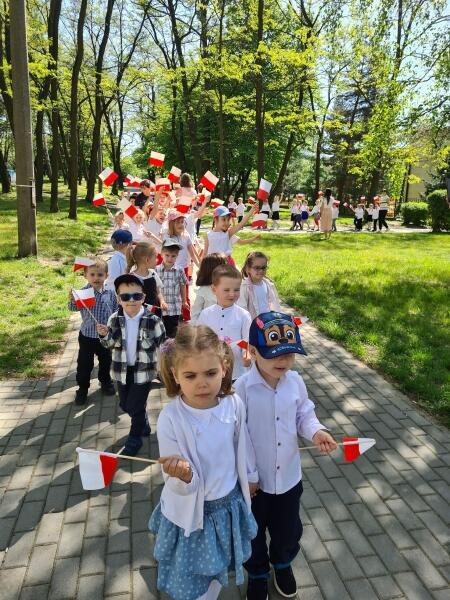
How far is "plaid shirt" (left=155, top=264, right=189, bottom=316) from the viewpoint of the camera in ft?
19.2

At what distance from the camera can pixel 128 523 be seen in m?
3.36

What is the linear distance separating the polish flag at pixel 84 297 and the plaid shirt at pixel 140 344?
0.50 meters

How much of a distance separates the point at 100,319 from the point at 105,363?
0.61 metres

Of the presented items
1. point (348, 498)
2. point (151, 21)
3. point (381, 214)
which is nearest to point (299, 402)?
point (348, 498)

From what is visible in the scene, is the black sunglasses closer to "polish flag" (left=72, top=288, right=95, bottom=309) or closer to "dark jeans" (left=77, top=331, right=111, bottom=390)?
"polish flag" (left=72, top=288, right=95, bottom=309)

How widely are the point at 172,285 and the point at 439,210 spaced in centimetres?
2051

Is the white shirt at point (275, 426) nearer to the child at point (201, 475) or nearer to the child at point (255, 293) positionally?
the child at point (201, 475)

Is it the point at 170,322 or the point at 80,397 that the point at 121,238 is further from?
the point at 80,397

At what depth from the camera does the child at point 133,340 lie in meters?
3.98

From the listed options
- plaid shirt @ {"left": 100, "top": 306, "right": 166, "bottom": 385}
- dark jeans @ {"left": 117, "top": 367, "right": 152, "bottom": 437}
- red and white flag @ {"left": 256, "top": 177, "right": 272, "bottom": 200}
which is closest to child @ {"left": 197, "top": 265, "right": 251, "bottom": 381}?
plaid shirt @ {"left": 100, "top": 306, "right": 166, "bottom": 385}

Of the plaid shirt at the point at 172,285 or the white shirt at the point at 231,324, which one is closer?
the white shirt at the point at 231,324

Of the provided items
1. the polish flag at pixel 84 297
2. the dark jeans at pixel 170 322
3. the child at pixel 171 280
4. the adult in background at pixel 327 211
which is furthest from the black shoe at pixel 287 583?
the adult in background at pixel 327 211

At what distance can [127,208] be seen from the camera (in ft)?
25.0

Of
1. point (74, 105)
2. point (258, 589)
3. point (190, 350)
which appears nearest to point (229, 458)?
point (190, 350)
